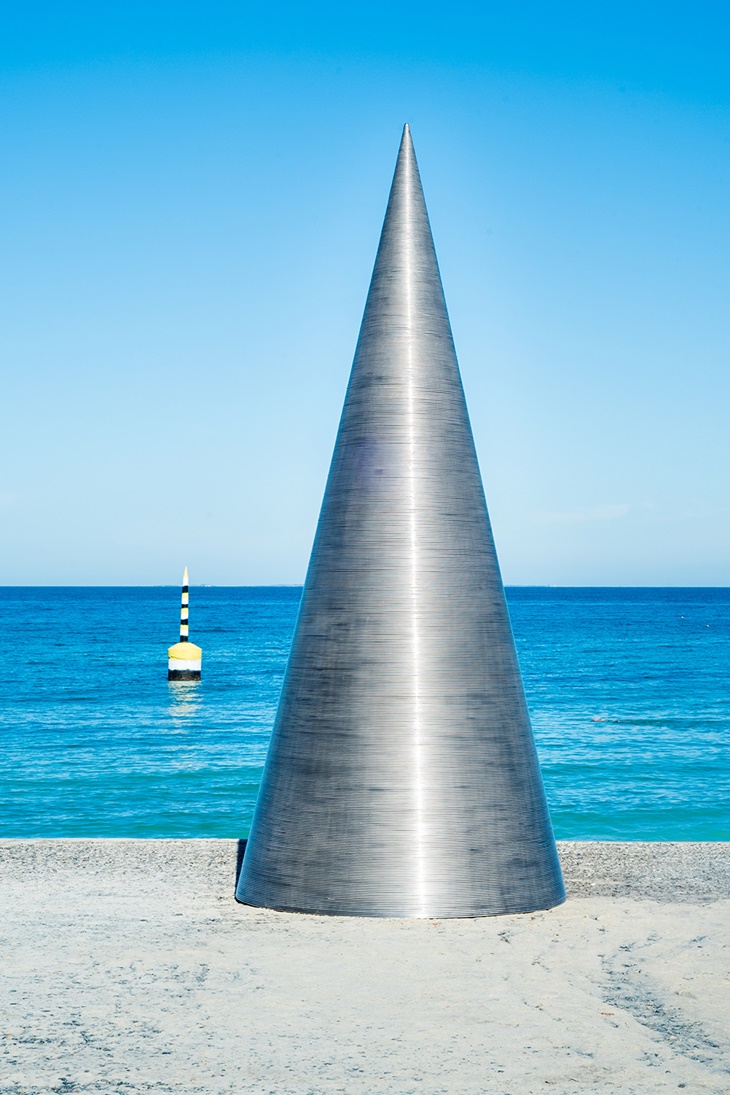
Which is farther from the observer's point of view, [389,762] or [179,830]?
[179,830]

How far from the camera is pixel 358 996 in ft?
19.7

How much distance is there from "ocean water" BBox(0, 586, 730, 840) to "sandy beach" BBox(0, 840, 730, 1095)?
7561mm

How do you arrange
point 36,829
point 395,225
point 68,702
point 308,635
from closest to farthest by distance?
point 308,635 → point 395,225 → point 36,829 → point 68,702

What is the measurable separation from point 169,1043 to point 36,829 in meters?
10.6

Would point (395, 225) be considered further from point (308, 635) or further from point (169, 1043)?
point (169, 1043)

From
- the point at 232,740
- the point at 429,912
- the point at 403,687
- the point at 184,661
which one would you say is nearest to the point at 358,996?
the point at 429,912

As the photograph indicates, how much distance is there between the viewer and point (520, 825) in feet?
25.2

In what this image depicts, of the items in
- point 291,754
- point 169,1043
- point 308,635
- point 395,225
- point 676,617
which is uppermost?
point 395,225

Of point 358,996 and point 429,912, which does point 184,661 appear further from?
point 358,996

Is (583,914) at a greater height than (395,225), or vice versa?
(395,225)

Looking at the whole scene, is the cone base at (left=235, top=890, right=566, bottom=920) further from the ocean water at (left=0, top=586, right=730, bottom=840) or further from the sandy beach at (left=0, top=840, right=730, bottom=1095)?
the ocean water at (left=0, top=586, right=730, bottom=840)

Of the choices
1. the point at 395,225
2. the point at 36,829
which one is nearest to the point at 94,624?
the point at 36,829

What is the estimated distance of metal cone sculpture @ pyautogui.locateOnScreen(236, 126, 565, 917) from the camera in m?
7.38

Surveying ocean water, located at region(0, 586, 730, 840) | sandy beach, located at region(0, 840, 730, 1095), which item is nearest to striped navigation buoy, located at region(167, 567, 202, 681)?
ocean water, located at region(0, 586, 730, 840)
